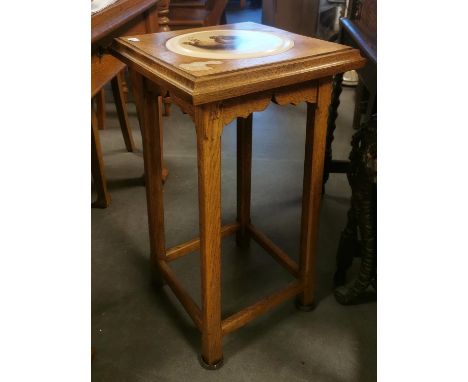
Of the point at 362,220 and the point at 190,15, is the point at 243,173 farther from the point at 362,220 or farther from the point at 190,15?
the point at 190,15

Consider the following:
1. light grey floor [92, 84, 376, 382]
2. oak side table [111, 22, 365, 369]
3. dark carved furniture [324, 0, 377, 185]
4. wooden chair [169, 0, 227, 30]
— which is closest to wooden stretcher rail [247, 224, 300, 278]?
oak side table [111, 22, 365, 369]

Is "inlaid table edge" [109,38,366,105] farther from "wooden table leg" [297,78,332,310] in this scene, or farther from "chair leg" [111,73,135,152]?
"chair leg" [111,73,135,152]

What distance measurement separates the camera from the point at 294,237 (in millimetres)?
1841

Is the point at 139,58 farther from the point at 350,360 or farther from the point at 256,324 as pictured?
the point at 350,360

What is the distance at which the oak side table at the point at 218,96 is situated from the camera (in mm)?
948

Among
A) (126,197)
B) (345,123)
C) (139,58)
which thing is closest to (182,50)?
(139,58)

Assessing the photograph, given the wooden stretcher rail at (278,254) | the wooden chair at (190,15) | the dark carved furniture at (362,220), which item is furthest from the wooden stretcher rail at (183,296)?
the wooden chair at (190,15)

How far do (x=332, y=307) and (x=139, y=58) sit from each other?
986 millimetres

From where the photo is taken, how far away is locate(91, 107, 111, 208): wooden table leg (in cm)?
189

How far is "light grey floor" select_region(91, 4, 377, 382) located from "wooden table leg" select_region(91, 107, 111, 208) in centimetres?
5

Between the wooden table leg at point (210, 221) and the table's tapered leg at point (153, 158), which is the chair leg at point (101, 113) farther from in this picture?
the wooden table leg at point (210, 221)

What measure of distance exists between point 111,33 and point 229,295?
95 centimetres

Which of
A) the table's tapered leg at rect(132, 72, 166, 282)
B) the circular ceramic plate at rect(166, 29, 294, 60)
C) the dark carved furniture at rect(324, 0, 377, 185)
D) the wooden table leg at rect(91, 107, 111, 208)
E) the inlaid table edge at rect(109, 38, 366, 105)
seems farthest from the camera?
the wooden table leg at rect(91, 107, 111, 208)

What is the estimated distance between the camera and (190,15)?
10.3 feet
